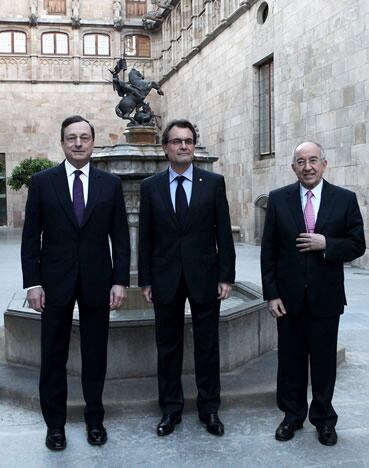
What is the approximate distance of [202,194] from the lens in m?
3.96

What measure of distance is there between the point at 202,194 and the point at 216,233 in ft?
0.89

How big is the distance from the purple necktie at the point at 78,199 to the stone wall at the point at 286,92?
1045cm

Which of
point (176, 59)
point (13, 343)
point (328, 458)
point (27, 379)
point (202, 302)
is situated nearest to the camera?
point (328, 458)

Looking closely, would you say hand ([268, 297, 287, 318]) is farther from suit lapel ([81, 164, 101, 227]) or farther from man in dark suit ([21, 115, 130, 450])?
suit lapel ([81, 164, 101, 227])

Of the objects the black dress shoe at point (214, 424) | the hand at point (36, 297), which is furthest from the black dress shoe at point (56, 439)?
the black dress shoe at point (214, 424)

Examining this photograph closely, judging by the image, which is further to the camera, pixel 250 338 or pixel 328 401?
pixel 250 338

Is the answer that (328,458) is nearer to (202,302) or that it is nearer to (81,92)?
(202,302)

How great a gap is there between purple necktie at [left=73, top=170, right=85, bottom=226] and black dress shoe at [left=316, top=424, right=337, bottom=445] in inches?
79.1

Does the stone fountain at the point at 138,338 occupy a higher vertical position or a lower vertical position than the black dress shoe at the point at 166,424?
higher

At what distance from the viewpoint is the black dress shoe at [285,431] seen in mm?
3937

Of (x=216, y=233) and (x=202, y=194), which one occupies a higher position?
(x=202, y=194)

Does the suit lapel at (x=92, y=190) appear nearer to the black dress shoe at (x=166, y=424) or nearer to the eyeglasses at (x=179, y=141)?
the eyeglasses at (x=179, y=141)

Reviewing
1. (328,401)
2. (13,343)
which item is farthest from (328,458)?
(13,343)

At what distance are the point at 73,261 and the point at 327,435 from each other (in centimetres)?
193
